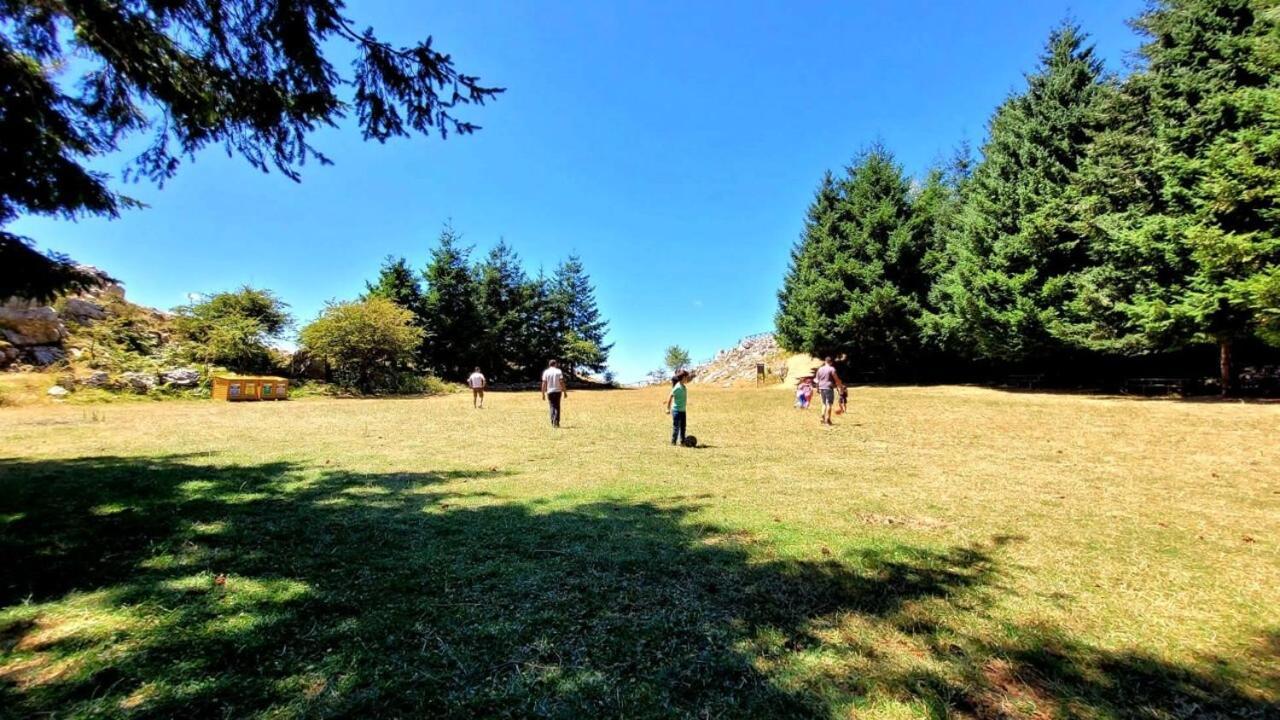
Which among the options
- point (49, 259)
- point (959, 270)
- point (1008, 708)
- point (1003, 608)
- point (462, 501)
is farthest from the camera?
point (959, 270)

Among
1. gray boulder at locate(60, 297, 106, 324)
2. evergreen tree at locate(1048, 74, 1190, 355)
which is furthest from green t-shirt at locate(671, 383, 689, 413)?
gray boulder at locate(60, 297, 106, 324)

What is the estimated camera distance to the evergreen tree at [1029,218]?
20.9 m

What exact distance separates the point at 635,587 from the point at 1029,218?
2484 centimetres

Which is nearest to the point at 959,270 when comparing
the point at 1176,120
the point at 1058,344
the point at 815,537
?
the point at 1058,344

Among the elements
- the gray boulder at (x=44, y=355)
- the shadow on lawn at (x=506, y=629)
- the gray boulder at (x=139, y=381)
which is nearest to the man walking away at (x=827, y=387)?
the shadow on lawn at (x=506, y=629)

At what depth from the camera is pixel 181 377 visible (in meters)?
21.8

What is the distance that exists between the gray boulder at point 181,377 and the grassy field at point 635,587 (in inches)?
633

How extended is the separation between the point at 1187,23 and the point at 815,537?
2372cm

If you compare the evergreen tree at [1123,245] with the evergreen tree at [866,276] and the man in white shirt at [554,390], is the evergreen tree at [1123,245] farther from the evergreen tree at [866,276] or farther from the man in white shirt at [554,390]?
the man in white shirt at [554,390]

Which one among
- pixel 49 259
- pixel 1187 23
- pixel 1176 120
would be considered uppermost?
pixel 1187 23

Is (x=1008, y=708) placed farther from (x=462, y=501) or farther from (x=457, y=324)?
(x=457, y=324)

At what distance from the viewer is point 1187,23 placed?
16750mm

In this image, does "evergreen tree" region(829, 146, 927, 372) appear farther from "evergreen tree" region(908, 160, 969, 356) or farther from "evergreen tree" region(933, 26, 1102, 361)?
"evergreen tree" region(933, 26, 1102, 361)

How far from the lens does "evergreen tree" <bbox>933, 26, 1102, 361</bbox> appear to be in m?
20.9
